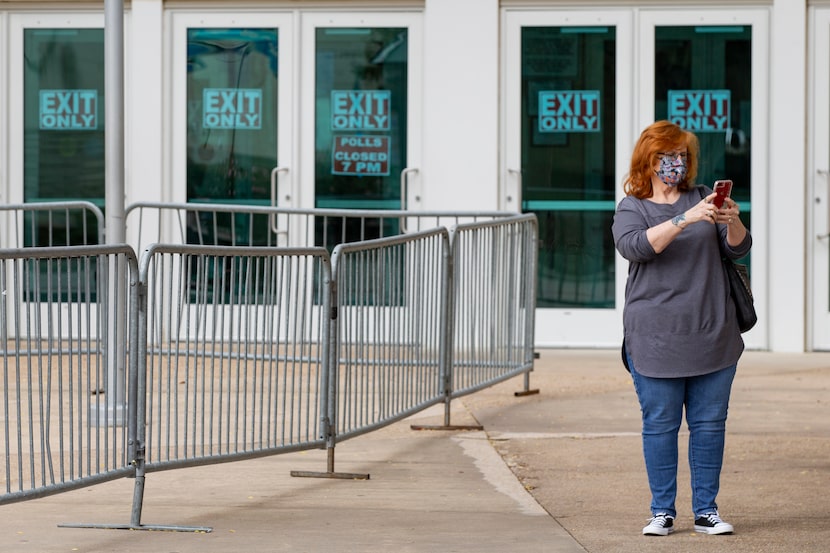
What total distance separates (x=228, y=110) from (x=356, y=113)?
1113mm

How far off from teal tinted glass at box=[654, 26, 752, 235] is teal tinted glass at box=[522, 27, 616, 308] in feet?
1.54

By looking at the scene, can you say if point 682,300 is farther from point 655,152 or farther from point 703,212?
point 655,152

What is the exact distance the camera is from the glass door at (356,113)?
12.4 m

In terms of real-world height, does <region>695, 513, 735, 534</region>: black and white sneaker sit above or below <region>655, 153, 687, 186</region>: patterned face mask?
below

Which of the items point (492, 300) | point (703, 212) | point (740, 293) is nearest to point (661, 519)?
point (740, 293)

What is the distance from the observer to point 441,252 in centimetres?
823

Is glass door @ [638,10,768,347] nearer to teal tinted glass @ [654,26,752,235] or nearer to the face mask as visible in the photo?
teal tinted glass @ [654,26,752,235]

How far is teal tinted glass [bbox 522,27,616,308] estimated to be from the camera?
1220cm

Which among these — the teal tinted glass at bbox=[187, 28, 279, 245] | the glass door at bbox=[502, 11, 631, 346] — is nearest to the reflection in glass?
the glass door at bbox=[502, 11, 631, 346]

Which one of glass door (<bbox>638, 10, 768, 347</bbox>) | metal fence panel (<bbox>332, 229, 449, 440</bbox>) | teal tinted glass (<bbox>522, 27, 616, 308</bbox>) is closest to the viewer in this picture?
metal fence panel (<bbox>332, 229, 449, 440</bbox>)

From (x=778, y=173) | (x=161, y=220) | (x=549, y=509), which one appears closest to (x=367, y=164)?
(x=161, y=220)

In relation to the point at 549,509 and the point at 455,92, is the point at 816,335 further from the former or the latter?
the point at 549,509

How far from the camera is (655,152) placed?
5.53 m

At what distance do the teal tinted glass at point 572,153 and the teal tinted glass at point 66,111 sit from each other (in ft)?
12.2
